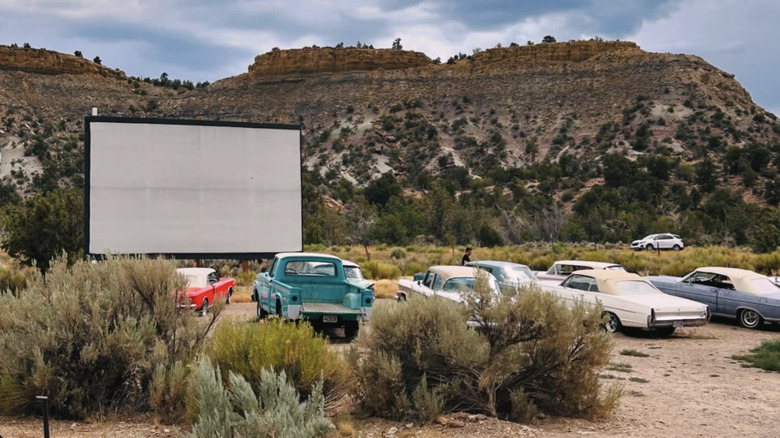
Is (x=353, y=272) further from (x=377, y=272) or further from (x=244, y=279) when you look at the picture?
(x=377, y=272)

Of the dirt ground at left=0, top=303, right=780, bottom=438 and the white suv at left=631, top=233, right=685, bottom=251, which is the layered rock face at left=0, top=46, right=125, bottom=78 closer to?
the white suv at left=631, top=233, right=685, bottom=251

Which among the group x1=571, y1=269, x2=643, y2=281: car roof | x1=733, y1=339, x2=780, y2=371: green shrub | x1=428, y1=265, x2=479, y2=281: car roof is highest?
x1=428, y1=265, x2=479, y2=281: car roof

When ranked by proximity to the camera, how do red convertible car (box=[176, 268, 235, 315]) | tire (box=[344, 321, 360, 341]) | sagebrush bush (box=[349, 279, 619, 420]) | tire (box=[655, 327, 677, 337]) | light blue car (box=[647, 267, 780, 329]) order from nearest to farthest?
sagebrush bush (box=[349, 279, 619, 420]) < tire (box=[344, 321, 360, 341]) < tire (box=[655, 327, 677, 337]) < light blue car (box=[647, 267, 780, 329]) < red convertible car (box=[176, 268, 235, 315])

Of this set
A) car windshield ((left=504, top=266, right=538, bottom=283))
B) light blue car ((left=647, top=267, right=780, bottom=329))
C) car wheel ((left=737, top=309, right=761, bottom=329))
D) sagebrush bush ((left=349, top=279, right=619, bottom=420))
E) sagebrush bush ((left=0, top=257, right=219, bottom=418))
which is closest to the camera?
sagebrush bush ((left=0, top=257, right=219, bottom=418))

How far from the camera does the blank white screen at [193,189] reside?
953 inches

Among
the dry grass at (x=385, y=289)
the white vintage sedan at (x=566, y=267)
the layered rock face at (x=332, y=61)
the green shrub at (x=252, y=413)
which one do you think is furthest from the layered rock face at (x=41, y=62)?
the green shrub at (x=252, y=413)

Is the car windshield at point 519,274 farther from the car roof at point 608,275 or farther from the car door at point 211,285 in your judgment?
the car door at point 211,285

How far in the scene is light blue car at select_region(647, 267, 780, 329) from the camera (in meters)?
15.8

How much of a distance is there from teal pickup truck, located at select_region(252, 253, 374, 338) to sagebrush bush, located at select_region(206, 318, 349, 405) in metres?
5.24

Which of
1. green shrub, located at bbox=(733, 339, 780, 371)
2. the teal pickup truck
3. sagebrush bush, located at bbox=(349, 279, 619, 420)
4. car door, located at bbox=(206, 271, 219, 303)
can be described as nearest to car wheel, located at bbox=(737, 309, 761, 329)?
green shrub, located at bbox=(733, 339, 780, 371)

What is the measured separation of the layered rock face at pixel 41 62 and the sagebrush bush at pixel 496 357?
9131 centimetres

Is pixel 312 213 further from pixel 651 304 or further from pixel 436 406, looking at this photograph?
pixel 436 406

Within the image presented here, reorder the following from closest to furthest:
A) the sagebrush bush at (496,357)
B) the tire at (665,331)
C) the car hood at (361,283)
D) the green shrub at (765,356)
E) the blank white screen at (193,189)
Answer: the sagebrush bush at (496,357) → the green shrub at (765,356) → the car hood at (361,283) → the tire at (665,331) → the blank white screen at (193,189)

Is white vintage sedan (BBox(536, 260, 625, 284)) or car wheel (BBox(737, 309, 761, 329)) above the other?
white vintage sedan (BBox(536, 260, 625, 284))
